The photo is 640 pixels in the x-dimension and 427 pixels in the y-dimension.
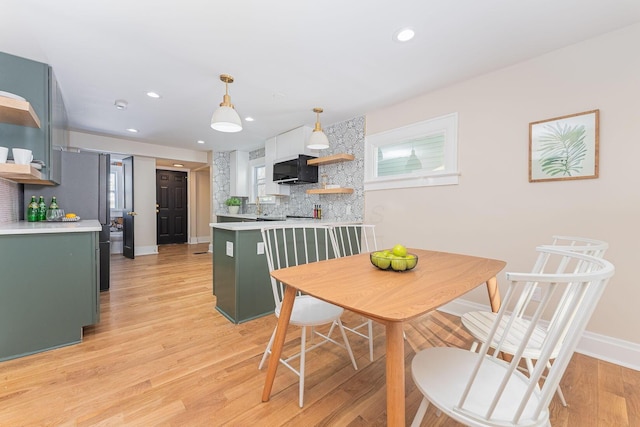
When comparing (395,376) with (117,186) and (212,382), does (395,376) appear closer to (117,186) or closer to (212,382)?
(212,382)

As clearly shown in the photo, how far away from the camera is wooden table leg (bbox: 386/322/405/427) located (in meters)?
0.88

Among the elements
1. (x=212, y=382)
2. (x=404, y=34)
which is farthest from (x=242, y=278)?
(x=404, y=34)

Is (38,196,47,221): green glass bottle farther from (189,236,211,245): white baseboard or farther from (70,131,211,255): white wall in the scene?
(189,236,211,245): white baseboard

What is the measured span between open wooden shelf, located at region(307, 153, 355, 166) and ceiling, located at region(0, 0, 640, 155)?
67 centimetres

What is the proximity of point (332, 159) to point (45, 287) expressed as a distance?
120 inches

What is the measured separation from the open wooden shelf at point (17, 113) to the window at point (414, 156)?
3139 mm

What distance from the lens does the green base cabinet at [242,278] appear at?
7.99 ft

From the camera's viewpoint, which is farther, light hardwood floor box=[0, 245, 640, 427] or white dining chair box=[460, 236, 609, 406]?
light hardwood floor box=[0, 245, 640, 427]

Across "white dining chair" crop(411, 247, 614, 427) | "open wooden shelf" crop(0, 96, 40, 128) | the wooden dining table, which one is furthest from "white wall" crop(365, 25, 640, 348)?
"open wooden shelf" crop(0, 96, 40, 128)

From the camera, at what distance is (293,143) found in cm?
417

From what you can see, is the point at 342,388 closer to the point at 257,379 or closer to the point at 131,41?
the point at 257,379

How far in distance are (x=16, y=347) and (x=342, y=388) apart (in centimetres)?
227

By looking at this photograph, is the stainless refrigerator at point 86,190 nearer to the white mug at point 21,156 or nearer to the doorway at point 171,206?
the white mug at point 21,156

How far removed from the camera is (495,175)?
242 cm
